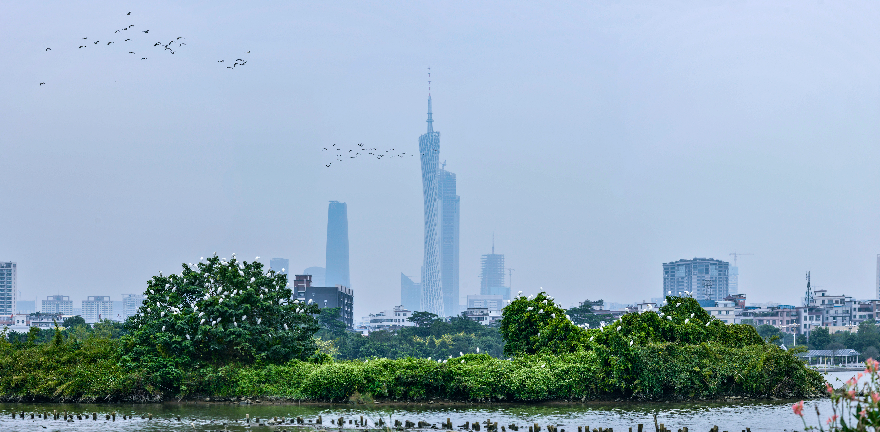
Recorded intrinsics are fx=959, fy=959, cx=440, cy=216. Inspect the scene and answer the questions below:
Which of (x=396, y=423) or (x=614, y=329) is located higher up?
(x=614, y=329)

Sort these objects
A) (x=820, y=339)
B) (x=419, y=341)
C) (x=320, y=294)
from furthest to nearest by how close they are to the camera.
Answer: (x=320, y=294)
(x=820, y=339)
(x=419, y=341)

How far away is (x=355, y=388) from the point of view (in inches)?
1569

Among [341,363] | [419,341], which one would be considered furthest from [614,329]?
[419,341]

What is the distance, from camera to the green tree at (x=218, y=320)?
41125 mm

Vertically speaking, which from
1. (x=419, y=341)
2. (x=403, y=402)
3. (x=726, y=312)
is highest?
(x=726, y=312)

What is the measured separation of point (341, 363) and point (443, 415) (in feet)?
23.6

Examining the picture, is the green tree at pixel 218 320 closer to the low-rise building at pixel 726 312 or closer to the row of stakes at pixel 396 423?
the row of stakes at pixel 396 423

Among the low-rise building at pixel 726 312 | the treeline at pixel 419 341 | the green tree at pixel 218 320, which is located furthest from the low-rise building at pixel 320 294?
the green tree at pixel 218 320

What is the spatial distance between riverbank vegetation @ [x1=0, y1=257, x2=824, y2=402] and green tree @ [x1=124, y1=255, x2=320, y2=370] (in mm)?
60

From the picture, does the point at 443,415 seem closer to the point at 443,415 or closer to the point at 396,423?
the point at 443,415

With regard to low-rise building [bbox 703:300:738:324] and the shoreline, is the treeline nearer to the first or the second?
the shoreline

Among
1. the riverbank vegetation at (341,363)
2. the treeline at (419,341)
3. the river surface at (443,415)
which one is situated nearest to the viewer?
the river surface at (443,415)

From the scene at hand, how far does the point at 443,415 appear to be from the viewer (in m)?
36.0

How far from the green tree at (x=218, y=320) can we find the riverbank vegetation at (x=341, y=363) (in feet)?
0.20
